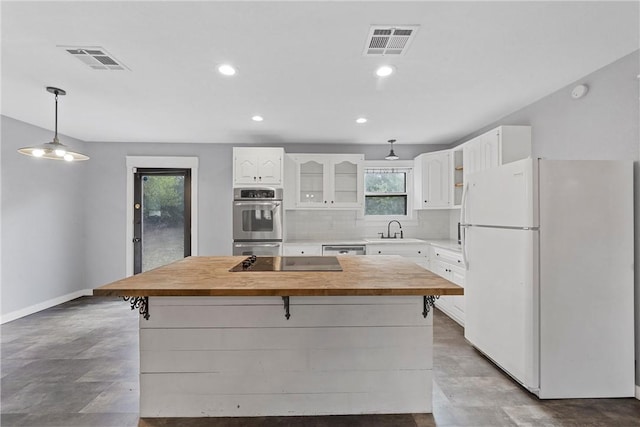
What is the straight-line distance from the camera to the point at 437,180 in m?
4.55

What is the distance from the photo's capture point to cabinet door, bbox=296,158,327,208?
4629mm

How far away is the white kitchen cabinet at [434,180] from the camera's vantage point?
444 cm

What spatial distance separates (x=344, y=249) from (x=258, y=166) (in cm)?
166

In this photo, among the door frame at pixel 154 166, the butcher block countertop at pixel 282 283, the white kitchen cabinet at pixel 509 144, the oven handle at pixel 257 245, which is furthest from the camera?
the door frame at pixel 154 166

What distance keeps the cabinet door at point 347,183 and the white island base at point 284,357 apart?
282 cm

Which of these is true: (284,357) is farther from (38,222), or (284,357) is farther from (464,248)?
(38,222)

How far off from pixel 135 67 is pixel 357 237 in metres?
3.62

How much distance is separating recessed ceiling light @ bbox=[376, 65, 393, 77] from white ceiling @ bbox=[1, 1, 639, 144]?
6 centimetres

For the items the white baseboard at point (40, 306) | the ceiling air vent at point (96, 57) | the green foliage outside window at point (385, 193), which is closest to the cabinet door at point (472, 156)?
the green foliage outside window at point (385, 193)

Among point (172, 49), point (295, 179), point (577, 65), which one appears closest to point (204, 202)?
point (295, 179)

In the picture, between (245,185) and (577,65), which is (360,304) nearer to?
(577,65)

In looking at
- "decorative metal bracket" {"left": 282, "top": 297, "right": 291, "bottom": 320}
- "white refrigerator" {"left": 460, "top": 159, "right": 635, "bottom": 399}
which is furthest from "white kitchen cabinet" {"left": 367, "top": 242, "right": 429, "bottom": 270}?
"decorative metal bracket" {"left": 282, "top": 297, "right": 291, "bottom": 320}

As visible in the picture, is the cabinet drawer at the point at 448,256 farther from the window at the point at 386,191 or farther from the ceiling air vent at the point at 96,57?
the ceiling air vent at the point at 96,57

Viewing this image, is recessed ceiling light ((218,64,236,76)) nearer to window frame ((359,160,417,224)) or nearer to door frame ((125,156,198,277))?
door frame ((125,156,198,277))
